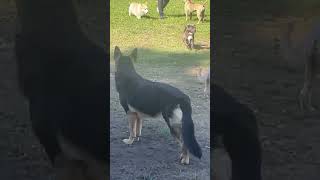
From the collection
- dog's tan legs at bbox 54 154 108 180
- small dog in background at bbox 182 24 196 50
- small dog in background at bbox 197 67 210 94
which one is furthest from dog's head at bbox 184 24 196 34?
dog's tan legs at bbox 54 154 108 180

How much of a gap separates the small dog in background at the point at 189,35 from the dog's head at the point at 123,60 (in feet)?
0.81

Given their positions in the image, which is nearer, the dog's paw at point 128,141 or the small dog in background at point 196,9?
the small dog in background at point 196,9

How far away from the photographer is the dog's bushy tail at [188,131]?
9.89ft

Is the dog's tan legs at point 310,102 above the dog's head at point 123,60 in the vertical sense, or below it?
below

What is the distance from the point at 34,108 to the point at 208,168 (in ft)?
2.90

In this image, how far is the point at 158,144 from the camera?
10.1ft

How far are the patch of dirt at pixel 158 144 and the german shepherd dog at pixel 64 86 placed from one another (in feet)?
0.19

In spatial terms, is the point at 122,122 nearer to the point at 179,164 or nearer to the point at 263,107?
the point at 179,164

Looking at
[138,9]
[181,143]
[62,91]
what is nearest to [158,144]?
[181,143]

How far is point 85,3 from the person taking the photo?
2.96 meters

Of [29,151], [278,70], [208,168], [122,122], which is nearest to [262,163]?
[208,168]

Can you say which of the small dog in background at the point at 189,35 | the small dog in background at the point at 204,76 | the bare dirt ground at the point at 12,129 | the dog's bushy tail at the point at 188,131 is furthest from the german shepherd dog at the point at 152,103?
the bare dirt ground at the point at 12,129

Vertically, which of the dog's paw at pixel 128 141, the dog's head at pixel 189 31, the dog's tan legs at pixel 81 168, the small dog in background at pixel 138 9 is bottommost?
the dog's tan legs at pixel 81 168

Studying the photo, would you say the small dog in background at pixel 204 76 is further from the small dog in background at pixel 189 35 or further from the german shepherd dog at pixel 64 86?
the german shepherd dog at pixel 64 86
